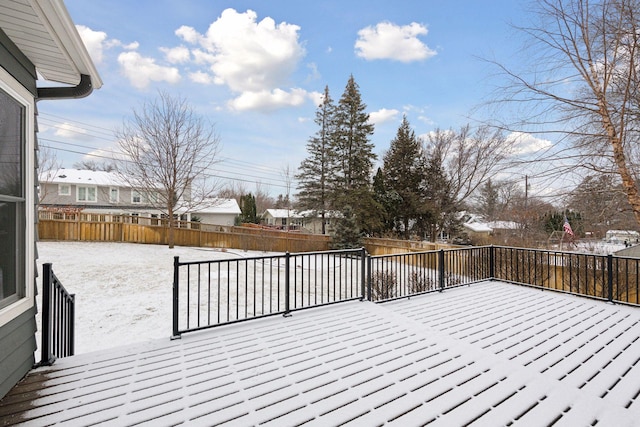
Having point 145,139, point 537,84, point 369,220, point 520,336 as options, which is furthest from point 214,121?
point 520,336

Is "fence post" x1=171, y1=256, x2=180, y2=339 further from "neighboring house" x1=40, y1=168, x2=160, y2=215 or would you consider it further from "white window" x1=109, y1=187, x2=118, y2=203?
"white window" x1=109, y1=187, x2=118, y2=203

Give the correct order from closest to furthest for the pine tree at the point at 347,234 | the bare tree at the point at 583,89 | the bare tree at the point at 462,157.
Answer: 1. the bare tree at the point at 583,89
2. the pine tree at the point at 347,234
3. the bare tree at the point at 462,157

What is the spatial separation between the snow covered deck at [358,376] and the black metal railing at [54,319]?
0.62 ft

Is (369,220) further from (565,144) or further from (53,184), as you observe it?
(53,184)

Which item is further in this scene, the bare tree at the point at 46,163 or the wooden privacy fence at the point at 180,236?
the bare tree at the point at 46,163

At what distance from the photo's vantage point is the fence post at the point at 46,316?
258 cm

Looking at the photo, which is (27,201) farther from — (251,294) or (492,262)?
(492,262)

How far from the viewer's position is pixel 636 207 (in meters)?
4.83

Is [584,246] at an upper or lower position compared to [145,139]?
lower

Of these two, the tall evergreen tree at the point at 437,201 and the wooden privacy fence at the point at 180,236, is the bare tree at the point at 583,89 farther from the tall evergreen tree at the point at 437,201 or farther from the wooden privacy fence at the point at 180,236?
the tall evergreen tree at the point at 437,201

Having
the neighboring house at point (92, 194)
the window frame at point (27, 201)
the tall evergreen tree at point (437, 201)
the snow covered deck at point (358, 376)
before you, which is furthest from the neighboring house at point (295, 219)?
the window frame at point (27, 201)

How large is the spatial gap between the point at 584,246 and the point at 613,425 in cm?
1010

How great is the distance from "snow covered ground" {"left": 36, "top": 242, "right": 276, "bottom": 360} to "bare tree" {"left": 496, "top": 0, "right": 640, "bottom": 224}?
6.98 meters

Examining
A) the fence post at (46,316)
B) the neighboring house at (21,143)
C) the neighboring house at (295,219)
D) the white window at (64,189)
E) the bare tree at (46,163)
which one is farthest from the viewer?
the neighboring house at (295,219)
